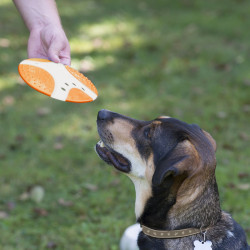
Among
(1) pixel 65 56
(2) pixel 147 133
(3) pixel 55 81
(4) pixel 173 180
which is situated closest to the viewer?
(4) pixel 173 180

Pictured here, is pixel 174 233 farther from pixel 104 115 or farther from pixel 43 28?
pixel 43 28

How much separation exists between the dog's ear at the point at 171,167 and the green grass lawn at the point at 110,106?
1.73 meters

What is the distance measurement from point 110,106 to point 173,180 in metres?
4.20

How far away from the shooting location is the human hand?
343cm

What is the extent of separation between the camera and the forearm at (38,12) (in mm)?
3607

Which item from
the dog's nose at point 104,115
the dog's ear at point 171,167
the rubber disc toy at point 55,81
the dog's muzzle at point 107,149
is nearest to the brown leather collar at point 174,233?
the dog's ear at point 171,167

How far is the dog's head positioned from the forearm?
937 mm

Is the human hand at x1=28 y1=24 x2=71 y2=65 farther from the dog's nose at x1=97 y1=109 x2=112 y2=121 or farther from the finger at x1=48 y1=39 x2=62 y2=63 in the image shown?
the dog's nose at x1=97 y1=109 x2=112 y2=121

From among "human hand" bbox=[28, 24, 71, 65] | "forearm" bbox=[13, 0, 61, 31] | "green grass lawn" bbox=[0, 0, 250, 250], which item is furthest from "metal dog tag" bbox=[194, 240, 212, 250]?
"forearm" bbox=[13, 0, 61, 31]

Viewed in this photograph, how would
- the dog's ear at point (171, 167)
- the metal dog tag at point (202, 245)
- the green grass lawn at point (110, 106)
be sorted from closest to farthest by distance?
the dog's ear at point (171, 167) < the metal dog tag at point (202, 245) < the green grass lawn at point (110, 106)

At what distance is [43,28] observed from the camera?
3.60m

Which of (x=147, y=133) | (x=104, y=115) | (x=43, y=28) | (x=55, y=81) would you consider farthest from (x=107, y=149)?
(x=43, y=28)

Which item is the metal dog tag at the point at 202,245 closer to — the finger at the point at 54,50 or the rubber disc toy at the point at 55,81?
the rubber disc toy at the point at 55,81

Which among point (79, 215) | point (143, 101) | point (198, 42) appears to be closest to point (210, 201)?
point (79, 215)
